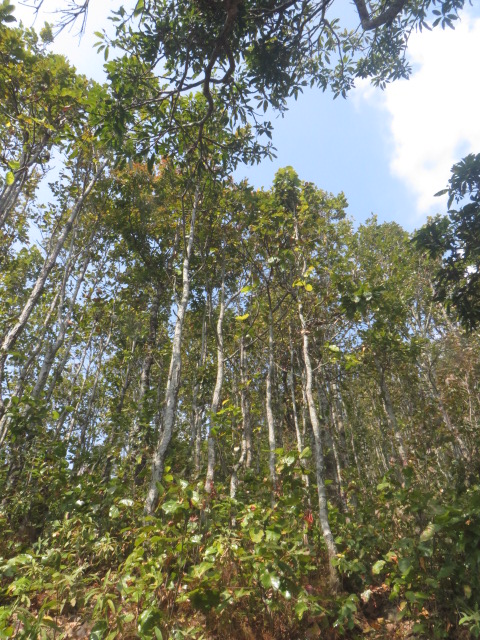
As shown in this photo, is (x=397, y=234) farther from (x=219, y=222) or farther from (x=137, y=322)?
(x=137, y=322)

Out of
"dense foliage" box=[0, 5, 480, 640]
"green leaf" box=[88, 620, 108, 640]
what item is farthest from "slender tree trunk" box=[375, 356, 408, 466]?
"green leaf" box=[88, 620, 108, 640]

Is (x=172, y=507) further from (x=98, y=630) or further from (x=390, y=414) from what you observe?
(x=390, y=414)

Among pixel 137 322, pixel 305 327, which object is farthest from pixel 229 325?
pixel 305 327

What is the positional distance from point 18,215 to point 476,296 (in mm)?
15702

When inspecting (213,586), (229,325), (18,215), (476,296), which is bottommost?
(213,586)

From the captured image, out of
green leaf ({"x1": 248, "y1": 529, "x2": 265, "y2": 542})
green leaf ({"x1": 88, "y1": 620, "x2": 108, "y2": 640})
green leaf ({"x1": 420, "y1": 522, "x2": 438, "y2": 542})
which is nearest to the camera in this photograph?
green leaf ({"x1": 88, "y1": 620, "x2": 108, "y2": 640})

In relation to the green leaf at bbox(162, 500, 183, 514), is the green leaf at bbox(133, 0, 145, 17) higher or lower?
higher

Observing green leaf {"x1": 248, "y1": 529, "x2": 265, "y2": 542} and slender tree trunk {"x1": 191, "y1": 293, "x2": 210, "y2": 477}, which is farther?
slender tree trunk {"x1": 191, "y1": 293, "x2": 210, "y2": 477}

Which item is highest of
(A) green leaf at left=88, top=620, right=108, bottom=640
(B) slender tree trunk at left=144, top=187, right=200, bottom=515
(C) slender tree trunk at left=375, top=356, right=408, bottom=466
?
(C) slender tree trunk at left=375, top=356, right=408, bottom=466

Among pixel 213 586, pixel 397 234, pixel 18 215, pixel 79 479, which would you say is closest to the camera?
pixel 213 586

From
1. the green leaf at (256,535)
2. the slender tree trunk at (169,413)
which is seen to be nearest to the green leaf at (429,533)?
the green leaf at (256,535)

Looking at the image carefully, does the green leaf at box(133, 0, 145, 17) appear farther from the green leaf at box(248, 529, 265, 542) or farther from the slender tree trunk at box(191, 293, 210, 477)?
the green leaf at box(248, 529, 265, 542)

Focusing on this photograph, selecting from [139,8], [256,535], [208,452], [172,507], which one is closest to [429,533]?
[256,535]

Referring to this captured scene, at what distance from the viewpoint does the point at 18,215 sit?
13.9 m
